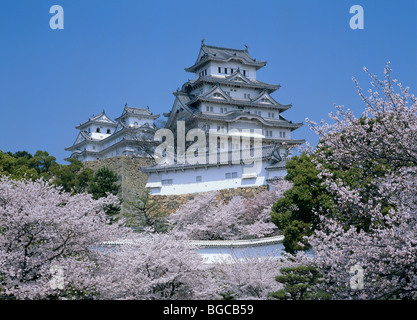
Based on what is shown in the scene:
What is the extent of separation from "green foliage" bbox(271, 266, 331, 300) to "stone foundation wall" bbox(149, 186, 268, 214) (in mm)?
12669

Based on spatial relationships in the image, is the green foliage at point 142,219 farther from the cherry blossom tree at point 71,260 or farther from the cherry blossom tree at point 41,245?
the cherry blossom tree at point 41,245

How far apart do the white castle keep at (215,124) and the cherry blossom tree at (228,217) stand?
2918 mm

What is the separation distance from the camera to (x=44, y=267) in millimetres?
12047

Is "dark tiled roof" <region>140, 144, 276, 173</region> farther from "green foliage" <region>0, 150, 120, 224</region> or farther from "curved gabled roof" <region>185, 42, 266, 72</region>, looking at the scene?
"curved gabled roof" <region>185, 42, 266, 72</region>

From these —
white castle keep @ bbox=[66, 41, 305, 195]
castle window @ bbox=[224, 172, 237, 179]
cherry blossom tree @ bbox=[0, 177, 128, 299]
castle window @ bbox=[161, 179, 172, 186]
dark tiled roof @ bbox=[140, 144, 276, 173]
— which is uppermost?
white castle keep @ bbox=[66, 41, 305, 195]

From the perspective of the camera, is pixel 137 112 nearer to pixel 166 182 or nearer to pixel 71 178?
pixel 71 178

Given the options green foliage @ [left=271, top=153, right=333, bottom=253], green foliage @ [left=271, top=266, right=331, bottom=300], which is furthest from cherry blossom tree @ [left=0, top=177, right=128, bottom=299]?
green foliage @ [left=271, top=153, right=333, bottom=253]

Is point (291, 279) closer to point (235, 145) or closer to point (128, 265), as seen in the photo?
point (128, 265)

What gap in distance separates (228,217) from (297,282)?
8680 millimetres

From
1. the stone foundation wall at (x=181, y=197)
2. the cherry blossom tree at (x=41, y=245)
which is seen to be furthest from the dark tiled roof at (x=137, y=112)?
the cherry blossom tree at (x=41, y=245)

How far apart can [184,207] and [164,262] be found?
1159cm

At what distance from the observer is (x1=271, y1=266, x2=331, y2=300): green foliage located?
13.8m

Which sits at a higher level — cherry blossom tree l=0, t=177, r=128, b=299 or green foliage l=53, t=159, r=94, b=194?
green foliage l=53, t=159, r=94, b=194
